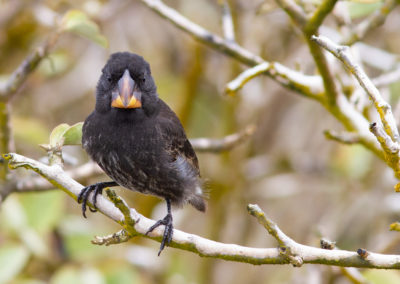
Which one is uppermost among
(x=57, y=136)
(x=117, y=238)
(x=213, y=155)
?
(x=213, y=155)

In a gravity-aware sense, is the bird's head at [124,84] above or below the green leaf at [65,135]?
above

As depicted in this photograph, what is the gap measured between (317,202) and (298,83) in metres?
2.76

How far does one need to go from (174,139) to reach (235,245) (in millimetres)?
894

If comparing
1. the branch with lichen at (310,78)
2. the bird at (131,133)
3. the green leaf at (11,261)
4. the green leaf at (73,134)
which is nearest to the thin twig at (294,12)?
the branch with lichen at (310,78)

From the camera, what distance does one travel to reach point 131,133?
2.43 meters

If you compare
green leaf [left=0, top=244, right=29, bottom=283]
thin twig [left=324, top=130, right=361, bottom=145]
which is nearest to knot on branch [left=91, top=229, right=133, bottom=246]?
thin twig [left=324, top=130, right=361, bottom=145]

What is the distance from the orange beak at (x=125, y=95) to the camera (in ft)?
7.58

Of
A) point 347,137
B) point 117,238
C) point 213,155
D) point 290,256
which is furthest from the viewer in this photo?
point 213,155

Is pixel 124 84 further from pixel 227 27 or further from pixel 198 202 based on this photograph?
pixel 198 202

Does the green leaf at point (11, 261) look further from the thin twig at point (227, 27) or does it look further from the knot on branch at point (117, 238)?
the thin twig at point (227, 27)

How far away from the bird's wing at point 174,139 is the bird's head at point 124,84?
0.14 metres

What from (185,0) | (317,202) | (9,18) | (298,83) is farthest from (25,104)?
(298,83)

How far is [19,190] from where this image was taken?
8.59 ft

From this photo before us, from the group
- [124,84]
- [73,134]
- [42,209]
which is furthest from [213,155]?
[73,134]
